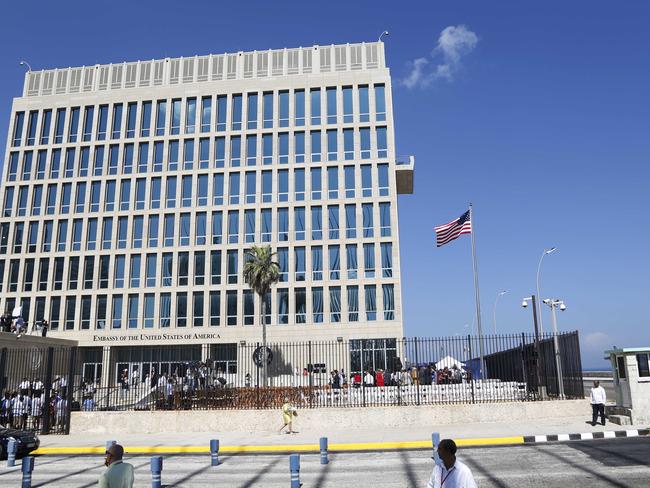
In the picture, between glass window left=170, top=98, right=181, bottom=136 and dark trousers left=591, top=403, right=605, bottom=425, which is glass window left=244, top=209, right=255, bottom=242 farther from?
dark trousers left=591, top=403, right=605, bottom=425

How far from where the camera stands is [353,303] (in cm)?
5206

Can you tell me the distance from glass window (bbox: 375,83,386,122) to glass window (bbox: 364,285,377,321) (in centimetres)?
1609

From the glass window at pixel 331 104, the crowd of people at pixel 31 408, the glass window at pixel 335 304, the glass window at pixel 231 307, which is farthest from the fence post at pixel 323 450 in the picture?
the glass window at pixel 331 104

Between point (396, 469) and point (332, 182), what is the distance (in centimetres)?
4261

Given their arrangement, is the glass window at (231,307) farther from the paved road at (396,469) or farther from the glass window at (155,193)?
the paved road at (396,469)

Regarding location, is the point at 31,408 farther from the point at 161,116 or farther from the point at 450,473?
the point at 161,116

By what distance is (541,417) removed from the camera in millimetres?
22156

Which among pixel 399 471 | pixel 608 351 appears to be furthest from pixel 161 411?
pixel 608 351

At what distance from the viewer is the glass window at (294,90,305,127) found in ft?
188

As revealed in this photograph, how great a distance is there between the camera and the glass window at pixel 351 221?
53.6 m

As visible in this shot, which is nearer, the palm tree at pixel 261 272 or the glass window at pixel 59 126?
the palm tree at pixel 261 272

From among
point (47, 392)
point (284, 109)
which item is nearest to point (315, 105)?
point (284, 109)

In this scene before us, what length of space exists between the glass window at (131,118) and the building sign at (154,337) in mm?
19850

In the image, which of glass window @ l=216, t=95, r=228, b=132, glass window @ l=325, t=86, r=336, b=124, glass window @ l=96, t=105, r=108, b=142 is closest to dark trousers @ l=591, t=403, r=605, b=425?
glass window @ l=325, t=86, r=336, b=124
